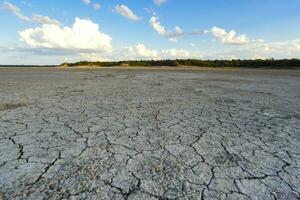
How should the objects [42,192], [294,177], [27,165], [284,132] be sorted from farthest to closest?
[284,132] < [27,165] < [294,177] < [42,192]

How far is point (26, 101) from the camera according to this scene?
5.84 metres

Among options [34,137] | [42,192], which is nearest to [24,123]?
[34,137]

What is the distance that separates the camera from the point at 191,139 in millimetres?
3121

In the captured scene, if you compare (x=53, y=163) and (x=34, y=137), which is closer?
(x=53, y=163)

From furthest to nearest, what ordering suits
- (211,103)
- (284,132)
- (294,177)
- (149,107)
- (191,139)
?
(211,103), (149,107), (284,132), (191,139), (294,177)

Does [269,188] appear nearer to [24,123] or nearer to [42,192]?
[42,192]

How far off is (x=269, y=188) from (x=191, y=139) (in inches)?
49.1

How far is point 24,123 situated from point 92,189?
2446 mm

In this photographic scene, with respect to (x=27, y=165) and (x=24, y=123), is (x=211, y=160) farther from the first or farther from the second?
(x=24, y=123)

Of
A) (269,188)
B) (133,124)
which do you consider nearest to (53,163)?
(133,124)

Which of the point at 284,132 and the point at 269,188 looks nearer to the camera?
the point at 269,188

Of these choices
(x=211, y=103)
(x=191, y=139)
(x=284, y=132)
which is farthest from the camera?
(x=211, y=103)

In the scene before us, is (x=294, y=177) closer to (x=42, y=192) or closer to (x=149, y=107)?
(x=42, y=192)

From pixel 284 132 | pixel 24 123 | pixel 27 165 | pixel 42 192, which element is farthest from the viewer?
pixel 24 123
